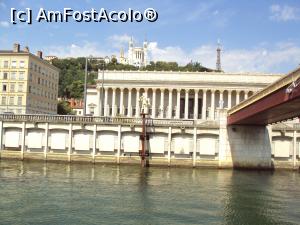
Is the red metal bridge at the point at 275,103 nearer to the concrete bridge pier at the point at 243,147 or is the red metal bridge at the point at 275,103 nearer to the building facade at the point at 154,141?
the concrete bridge pier at the point at 243,147

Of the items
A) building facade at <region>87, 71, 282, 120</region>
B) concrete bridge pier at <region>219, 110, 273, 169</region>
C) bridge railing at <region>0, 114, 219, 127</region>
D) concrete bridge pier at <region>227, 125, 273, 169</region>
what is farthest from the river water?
building facade at <region>87, 71, 282, 120</region>

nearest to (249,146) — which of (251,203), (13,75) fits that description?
(251,203)

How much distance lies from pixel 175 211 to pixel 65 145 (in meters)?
33.5

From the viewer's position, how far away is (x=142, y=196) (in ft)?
118

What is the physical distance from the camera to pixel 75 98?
16050 cm

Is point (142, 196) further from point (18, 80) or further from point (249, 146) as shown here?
point (18, 80)

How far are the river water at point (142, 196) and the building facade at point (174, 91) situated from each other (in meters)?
65.6

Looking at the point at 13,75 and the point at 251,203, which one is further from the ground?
the point at 13,75

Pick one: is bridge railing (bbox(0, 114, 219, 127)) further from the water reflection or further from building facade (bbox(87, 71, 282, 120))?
building facade (bbox(87, 71, 282, 120))

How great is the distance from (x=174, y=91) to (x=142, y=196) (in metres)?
86.7

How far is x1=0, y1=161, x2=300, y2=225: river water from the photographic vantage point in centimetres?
2839

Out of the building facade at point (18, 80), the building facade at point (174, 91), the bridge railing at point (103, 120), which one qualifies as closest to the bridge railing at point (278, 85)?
the bridge railing at point (103, 120)

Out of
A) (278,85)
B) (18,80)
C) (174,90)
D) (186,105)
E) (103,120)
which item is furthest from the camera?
(174,90)

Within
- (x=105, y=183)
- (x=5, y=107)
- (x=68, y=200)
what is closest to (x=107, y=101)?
(x=5, y=107)
